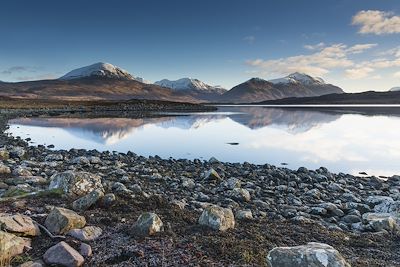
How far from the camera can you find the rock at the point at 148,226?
6957 mm

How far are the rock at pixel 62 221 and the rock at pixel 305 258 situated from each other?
12.6ft

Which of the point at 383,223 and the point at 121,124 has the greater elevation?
the point at 383,223

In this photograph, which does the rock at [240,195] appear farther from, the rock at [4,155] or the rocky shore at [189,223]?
the rock at [4,155]

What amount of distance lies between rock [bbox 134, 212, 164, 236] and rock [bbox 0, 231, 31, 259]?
195 centimetres

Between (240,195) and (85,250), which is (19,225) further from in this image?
(240,195)

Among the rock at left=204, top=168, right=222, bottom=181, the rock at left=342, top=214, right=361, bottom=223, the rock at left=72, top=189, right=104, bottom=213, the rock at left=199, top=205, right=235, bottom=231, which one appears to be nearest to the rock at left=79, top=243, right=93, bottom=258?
the rock at left=72, top=189, right=104, bottom=213

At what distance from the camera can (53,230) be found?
6797 millimetres

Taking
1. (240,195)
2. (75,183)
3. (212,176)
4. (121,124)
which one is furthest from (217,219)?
(121,124)

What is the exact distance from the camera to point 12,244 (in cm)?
582

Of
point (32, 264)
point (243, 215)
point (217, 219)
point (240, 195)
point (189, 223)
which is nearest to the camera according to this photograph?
point (32, 264)

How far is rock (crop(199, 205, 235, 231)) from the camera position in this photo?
24.9ft

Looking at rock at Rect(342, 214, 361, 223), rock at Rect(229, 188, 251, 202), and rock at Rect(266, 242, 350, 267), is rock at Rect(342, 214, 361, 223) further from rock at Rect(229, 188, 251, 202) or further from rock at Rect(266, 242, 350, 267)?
rock at Rect(266, 242, 350, 267)

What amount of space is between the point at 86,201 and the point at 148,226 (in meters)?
2.19

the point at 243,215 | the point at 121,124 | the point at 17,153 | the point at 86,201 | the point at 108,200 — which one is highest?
the point at 86,201
